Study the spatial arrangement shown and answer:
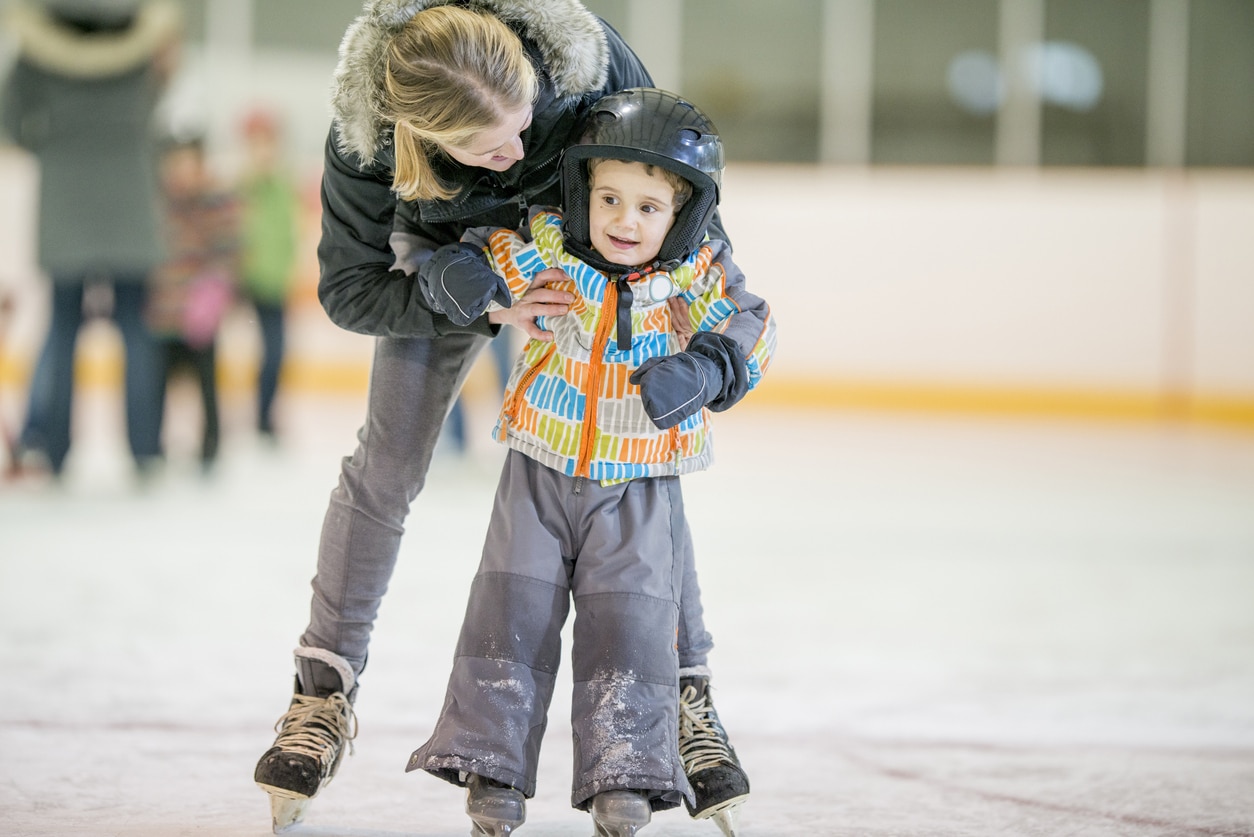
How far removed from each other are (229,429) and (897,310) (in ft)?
13.4

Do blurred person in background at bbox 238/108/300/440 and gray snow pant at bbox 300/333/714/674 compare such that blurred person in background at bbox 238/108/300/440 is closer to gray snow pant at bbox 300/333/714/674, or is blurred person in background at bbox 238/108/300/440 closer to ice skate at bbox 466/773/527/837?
gray snow pant at bbox 300/333/714/674

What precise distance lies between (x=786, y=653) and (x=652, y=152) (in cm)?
139

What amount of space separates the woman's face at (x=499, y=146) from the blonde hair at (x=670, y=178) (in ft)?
0.29

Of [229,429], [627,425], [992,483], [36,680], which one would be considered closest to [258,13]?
[229,429]

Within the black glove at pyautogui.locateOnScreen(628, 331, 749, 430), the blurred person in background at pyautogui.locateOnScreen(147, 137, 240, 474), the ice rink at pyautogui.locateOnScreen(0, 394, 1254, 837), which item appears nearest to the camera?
the black glove at pyautogui.locateOnScreen(628, 331, 749, 430)

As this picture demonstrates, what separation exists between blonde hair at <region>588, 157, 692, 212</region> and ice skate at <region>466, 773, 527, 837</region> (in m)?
0.70

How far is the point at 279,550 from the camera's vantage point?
3.77 meters

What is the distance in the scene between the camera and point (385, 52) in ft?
5.29

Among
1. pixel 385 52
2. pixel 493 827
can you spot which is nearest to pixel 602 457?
pixel 493 827

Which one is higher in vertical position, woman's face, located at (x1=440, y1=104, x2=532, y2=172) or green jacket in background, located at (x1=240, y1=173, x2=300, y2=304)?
green jacket in background, located at (x1=240, y1=173, x2=300, y2=304)

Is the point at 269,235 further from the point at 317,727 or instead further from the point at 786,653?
the point at 317,727

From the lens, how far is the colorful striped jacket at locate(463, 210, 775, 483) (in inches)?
64.2

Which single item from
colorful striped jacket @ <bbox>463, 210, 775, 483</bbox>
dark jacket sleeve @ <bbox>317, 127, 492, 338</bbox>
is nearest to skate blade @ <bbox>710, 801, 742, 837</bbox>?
colorful striped jacket @ <bbox>463, 210, 775, 483</bbox>

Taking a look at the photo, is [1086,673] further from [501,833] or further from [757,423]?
[757,423]
